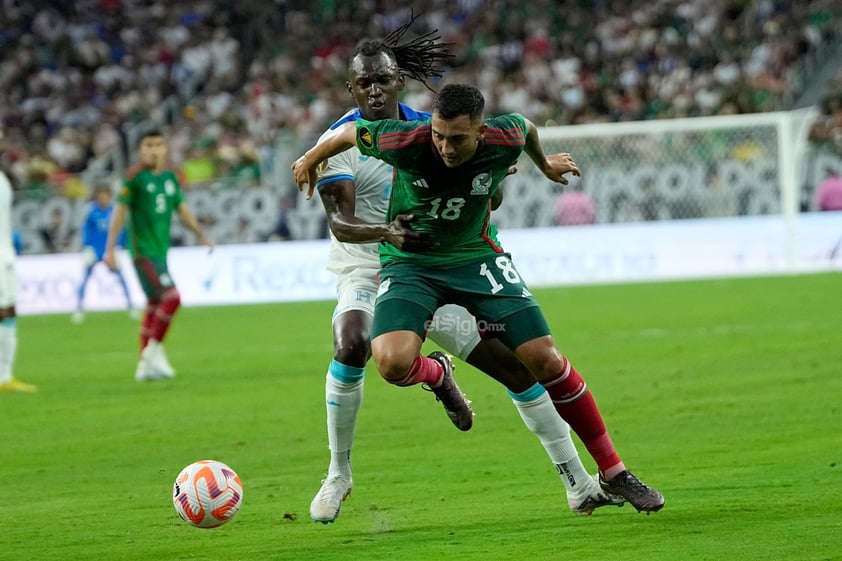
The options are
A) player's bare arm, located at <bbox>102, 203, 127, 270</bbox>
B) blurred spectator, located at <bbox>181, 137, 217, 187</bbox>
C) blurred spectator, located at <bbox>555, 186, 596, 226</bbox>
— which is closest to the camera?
player's bare arm, located at <bbox>102, 203, 127, 270</bbox>

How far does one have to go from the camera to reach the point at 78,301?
2086 centimetres

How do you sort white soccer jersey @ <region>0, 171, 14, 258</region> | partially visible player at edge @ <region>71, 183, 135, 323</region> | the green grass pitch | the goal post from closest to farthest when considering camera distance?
the green grass pitch → white soccer jersey @ <region>0, 171, 14, 258</region> → partially visible player at edge @ <region>71, 183, 135, 323</region> → the goal post

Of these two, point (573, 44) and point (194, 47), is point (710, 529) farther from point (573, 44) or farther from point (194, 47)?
point (194, 47)

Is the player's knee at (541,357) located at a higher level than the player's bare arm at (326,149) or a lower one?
lower

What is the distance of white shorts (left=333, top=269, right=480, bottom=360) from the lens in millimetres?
6715

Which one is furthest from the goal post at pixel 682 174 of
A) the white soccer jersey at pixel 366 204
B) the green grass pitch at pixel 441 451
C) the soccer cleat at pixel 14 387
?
the white soccer jersey at pixel 366 204

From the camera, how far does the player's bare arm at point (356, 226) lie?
6305 mm

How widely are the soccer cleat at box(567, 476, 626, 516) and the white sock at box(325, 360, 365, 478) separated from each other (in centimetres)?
112

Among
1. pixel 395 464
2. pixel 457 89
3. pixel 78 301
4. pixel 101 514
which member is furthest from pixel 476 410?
pixel 78 301

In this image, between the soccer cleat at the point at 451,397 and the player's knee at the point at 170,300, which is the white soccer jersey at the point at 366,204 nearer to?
the soccer cleat at the point at 451,397

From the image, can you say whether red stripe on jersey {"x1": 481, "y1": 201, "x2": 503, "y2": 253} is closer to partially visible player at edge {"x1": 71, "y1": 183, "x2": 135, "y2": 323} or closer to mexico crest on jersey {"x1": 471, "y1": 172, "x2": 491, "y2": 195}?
mexico crest on jersey {"x1": 471, "y1": 172, "x2": 491, "y2": 195}

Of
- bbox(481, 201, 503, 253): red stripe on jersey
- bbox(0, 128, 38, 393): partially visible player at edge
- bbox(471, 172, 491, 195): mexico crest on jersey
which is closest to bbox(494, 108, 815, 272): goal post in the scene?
bbox(0, 128, 38, 393): partially visible player at edge

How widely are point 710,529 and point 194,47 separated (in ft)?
89.3

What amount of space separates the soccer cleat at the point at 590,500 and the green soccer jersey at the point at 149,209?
7725 mm
